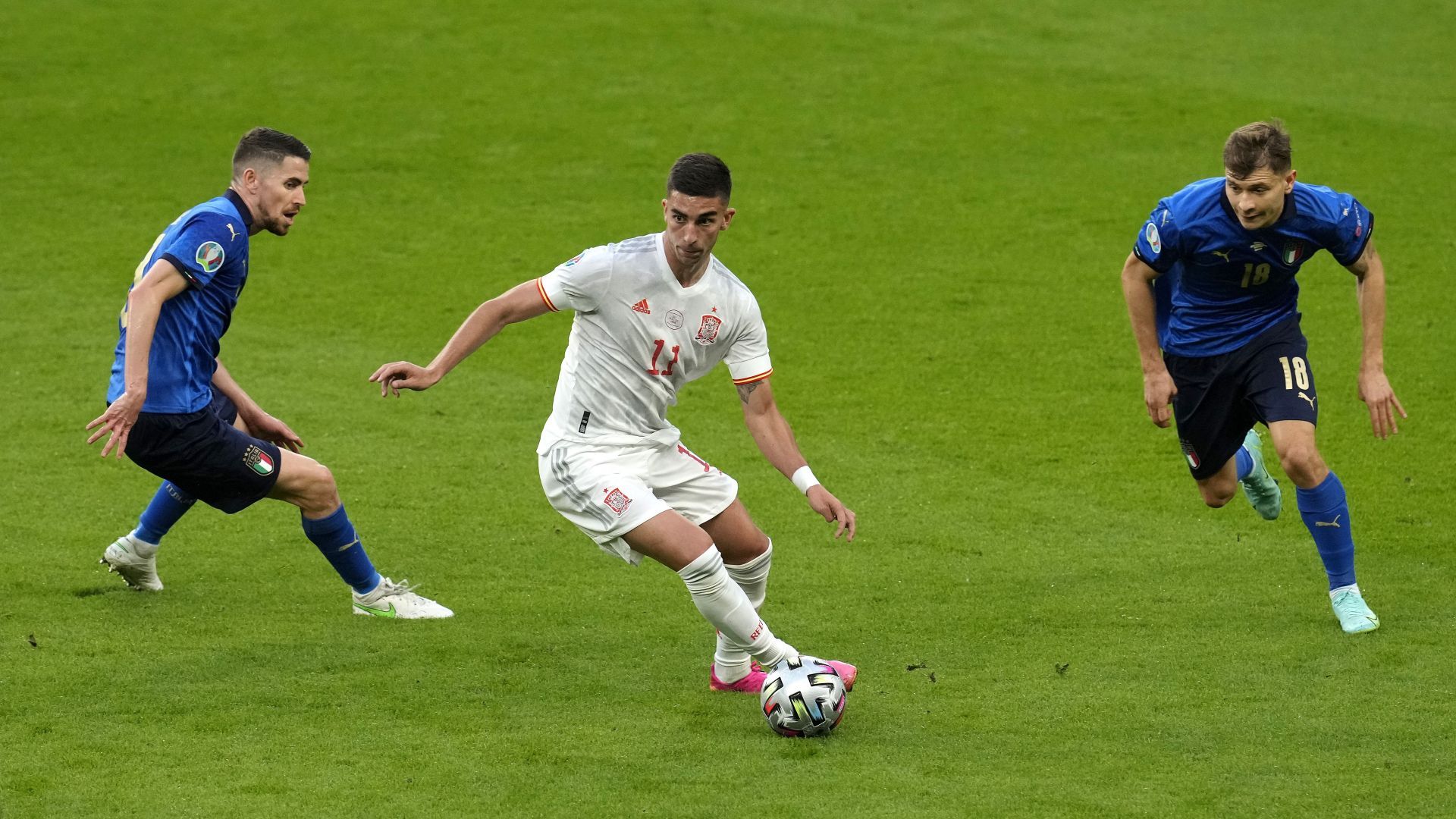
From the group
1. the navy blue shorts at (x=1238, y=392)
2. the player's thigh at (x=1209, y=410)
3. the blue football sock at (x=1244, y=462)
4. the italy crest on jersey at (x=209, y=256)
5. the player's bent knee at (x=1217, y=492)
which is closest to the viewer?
the italy crest on jersey at (x=209, y=256)

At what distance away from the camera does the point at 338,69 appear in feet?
56.3

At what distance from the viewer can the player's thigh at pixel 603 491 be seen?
5.47m

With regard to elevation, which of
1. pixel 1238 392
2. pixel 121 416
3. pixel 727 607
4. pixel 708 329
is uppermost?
pixel 708 329

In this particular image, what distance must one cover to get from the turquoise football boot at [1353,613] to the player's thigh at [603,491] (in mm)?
2793

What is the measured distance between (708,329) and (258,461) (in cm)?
181

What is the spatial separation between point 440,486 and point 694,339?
124 inches

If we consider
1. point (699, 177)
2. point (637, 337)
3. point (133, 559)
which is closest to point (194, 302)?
point (133, 559)

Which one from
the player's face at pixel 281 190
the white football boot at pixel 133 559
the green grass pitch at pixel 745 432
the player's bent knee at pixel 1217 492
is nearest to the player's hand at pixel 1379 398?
the green grass pitch at pixel 745 432

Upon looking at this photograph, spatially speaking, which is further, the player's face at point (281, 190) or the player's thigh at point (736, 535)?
the player's face at point (281, 190)

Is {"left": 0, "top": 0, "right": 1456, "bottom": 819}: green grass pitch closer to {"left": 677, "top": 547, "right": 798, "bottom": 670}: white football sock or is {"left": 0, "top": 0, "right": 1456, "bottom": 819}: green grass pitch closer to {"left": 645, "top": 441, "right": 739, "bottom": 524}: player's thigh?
{"left": 677, "top": 547, "right": 798, "bottom": 670}: white football sock

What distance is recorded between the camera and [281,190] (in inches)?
239

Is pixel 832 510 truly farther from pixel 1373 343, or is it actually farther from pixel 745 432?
pixel 745 432

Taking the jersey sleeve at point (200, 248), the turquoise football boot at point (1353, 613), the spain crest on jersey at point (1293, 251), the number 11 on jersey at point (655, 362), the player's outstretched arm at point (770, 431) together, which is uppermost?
the jersey sleeve at point (200, 248)

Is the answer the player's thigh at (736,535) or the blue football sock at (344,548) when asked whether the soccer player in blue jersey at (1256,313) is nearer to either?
the player's thigh at (736,535)
